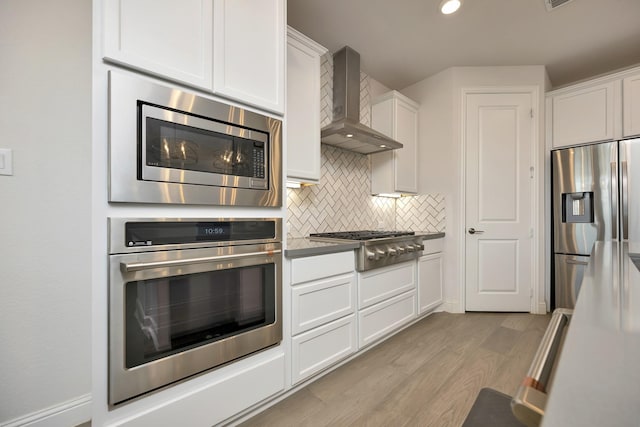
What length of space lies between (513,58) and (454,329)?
296 cm

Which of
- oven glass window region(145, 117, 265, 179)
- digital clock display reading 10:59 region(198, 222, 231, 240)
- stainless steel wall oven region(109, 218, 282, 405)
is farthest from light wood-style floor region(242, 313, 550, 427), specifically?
oven glass window region(145, 117, 265, 179)

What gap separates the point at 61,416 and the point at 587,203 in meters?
4.50

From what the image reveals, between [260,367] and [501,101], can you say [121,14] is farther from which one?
[501,101]

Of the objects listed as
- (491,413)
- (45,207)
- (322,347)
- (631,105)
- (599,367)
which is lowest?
(322,347)

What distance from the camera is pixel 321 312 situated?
185 cm

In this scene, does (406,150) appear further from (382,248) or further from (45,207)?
(45,207)

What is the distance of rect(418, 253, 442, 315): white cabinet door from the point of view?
2.84m

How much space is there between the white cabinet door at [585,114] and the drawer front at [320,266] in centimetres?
299

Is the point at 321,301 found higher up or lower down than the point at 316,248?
lower down

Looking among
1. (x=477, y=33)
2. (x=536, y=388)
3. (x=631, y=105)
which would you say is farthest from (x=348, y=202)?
(x=631, y=105)

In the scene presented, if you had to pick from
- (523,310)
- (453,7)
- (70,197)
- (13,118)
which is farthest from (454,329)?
(13,118)

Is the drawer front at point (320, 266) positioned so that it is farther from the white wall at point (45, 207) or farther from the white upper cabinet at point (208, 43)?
the white wall at point (45, 207)

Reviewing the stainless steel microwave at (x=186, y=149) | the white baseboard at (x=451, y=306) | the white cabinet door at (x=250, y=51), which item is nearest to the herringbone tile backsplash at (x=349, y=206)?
the white baseboard at (x=451, y=306)

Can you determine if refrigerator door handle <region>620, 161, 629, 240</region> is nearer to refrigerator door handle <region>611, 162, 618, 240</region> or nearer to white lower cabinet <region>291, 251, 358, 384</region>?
refrigerator door handle <region>611, 162, 618, 240</region>
